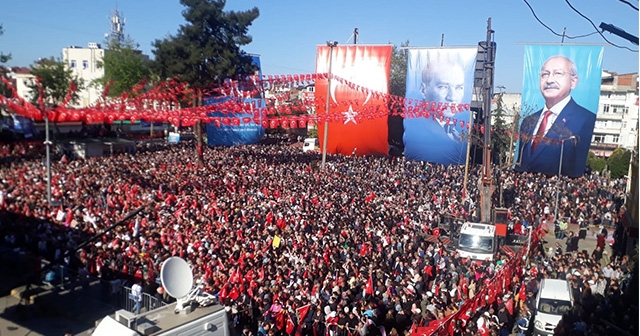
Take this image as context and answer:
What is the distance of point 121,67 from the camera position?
154ft

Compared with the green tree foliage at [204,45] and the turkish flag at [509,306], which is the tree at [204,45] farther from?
the turkish flag at [509,306]

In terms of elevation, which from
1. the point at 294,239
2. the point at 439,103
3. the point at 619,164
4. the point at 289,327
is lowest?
the point at 289,327

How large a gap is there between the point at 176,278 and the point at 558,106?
28565 millimetres

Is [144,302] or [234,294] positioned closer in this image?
[234,294]

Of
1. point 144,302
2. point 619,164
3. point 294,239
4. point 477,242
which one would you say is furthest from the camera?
point 619,164

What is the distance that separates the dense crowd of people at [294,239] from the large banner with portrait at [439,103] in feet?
23.2

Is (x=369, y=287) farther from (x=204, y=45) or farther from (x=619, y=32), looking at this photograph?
(x=204, y=45)

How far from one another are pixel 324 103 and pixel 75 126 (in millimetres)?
14285

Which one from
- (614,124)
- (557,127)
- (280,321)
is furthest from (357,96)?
(614,124)

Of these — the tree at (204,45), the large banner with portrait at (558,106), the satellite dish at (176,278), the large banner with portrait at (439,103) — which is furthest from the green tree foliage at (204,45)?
the satellite dish at (176,278)

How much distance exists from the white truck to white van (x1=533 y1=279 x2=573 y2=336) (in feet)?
12.3

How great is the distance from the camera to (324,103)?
3225 centimetres

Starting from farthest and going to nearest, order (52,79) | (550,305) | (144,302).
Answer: (52,79) → (550,305) → (144,302)

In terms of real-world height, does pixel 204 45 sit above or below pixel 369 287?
above
